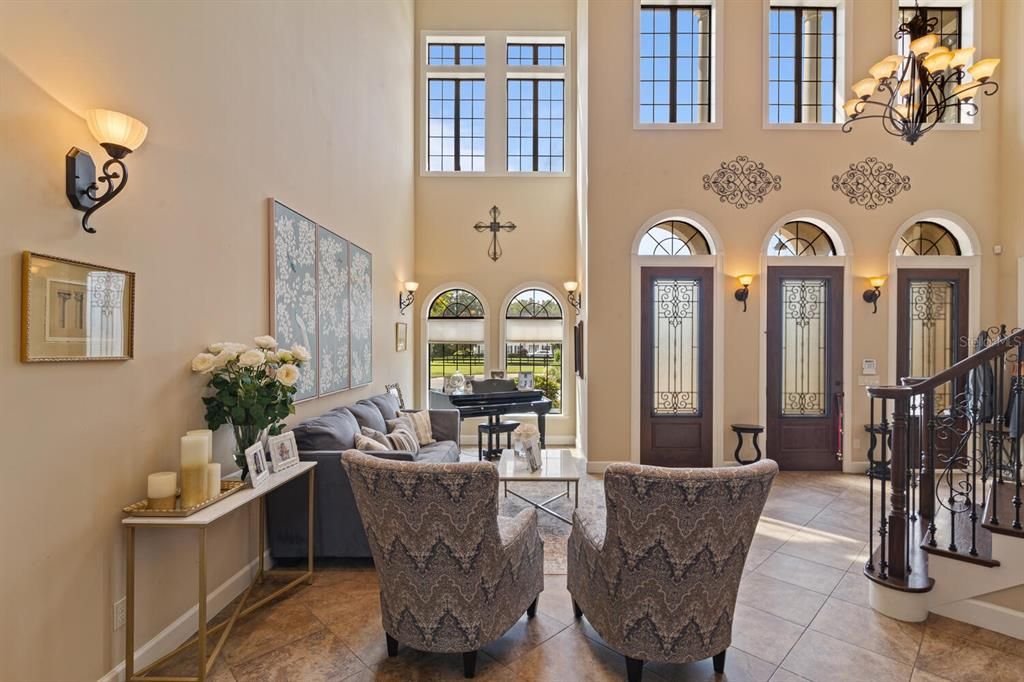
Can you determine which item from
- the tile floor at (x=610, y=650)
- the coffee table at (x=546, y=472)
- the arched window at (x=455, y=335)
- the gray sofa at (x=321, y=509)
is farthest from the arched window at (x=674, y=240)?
the gray sofa at (x=321, y=509)

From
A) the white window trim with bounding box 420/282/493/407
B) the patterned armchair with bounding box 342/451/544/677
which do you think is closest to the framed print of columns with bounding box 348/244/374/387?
the white window trim with bounding box 420/282/493/407

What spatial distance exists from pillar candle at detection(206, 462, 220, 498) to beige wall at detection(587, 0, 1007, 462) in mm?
4022

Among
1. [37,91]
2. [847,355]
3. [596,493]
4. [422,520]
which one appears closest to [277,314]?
[37,91]

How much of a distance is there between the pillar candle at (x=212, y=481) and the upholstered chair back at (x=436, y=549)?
0.66 meters

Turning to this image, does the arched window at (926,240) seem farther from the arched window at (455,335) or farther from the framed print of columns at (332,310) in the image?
the framed print of columns at (332,310)

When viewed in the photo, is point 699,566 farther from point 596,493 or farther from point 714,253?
point 714,253

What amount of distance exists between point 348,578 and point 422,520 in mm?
1495

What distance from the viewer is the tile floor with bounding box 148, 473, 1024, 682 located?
2148 mm

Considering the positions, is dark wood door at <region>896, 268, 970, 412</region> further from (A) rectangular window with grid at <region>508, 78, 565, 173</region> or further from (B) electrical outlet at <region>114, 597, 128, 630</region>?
(B) electrical outlet at <region>114, 597, 128, 630</region>

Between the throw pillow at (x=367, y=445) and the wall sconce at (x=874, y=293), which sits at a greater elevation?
the wall sconce at (x=874, y=293)

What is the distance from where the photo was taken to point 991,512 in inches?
102

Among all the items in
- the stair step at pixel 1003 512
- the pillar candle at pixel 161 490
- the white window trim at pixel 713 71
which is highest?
the white window trim at pixel 713 71

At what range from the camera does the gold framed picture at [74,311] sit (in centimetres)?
162

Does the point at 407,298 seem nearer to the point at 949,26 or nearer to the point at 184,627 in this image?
the point at 184,627
